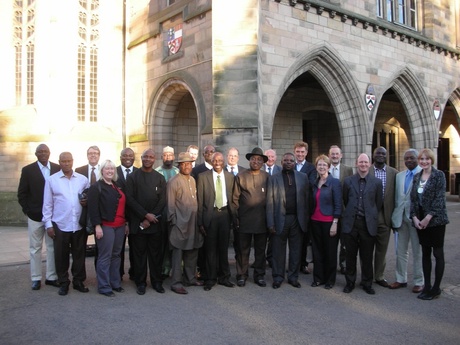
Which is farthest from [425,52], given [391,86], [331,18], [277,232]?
[277,232]

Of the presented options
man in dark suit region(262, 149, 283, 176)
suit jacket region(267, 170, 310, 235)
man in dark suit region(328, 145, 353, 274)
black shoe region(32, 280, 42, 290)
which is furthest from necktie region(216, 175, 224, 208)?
black shoe region(32, 280, 42, 290)

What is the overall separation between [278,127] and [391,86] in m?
3.70

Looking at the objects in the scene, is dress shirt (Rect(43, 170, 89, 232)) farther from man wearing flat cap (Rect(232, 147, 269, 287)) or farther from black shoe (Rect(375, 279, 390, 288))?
black shoe (Rect(375, 279, 390, 288))

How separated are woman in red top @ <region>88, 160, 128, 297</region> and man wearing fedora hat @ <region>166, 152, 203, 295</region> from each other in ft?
2.00

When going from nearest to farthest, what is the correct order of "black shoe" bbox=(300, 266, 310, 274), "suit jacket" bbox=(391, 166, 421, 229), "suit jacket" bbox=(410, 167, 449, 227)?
"suit jacket" bbox=(410, 167, 449, 227)
"suit jacket" bbox=(391, 166, 421, 229)
"black shoe" bbox=(300, 266, 310, 274)

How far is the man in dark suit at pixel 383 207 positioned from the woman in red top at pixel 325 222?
569mm

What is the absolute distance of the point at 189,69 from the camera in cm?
1061

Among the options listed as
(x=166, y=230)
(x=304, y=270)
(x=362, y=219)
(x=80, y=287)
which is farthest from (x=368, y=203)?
(x=80, y=287)

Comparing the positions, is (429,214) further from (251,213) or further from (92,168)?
(92,168)

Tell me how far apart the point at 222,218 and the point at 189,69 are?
5766 mm

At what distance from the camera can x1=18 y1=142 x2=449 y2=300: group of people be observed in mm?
5348

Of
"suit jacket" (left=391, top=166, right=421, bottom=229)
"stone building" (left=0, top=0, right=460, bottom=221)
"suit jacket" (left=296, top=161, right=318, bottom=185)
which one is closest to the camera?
"suit jacket" (left=391, top=166, right=421, bottom=229)

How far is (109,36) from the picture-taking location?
1248cm

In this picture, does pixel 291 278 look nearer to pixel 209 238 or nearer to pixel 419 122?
pixel 209 238
